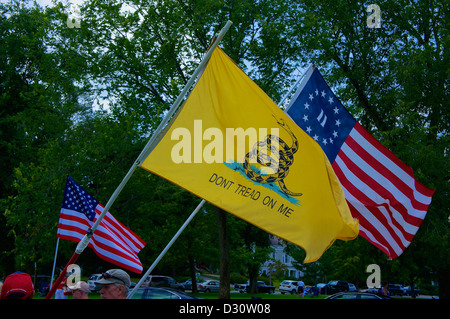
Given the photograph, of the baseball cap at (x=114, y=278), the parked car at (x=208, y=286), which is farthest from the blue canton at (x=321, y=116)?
the parked car at (x=208, y=286)

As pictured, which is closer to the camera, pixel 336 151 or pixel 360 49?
pixel 336 151

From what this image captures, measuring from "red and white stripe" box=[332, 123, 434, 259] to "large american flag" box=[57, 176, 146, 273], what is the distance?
439 centimetres

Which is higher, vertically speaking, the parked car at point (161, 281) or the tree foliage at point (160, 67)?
the tree foliage at point (160, 67)

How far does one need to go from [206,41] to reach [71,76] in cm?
694

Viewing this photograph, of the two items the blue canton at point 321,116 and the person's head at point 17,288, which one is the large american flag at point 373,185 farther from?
the person's head at point 17,288

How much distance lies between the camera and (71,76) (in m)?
25.4

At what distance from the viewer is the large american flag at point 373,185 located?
9.98 metres

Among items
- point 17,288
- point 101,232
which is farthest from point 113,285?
point 101,232

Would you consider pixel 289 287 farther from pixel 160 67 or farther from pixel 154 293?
pixel 154 293

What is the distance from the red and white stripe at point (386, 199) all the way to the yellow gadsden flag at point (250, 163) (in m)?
3.65
